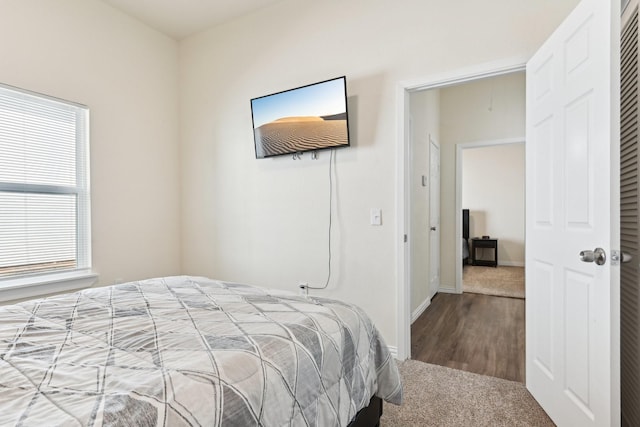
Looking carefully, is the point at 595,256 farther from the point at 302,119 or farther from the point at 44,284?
the point at 44,284

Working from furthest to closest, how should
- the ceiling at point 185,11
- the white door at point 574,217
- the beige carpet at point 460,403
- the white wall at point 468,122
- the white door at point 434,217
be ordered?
the white wall at point 468,122
the white door at point 434,217
the ceiling at point 185,11
the beige carpet at point 460,403
the white door at point 574,217

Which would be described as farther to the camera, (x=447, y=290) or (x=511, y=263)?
(x=511, y=263)

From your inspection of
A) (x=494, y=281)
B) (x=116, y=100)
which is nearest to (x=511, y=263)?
(x=494, y=281)

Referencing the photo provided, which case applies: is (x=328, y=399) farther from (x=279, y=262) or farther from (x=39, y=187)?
(x=39, y=187)

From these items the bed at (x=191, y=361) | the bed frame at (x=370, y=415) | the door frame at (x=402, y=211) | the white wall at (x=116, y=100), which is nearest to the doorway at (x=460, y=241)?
the door frame at (x=402, y=211)

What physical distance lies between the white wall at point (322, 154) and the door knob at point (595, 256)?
1.24 metres

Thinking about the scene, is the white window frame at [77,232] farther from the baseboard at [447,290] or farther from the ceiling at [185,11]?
the baseboard at [447,290]

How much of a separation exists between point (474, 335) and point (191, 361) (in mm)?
2830

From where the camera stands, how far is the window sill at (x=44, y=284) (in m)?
2.40

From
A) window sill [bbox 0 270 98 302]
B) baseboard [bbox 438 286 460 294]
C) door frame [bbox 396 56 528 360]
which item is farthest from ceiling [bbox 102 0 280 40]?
baseboard [bbox 438 286 460 294]

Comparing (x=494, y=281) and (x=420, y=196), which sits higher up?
(x=420, y=196)

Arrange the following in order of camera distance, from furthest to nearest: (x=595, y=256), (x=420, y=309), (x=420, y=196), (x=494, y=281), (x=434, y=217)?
(x=494, y=281), (x=434, y=217), (x=420, y=196), (x=420, y=309), (x=595, y=256)

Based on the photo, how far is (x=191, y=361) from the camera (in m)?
0.90

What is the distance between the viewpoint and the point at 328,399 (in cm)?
112
